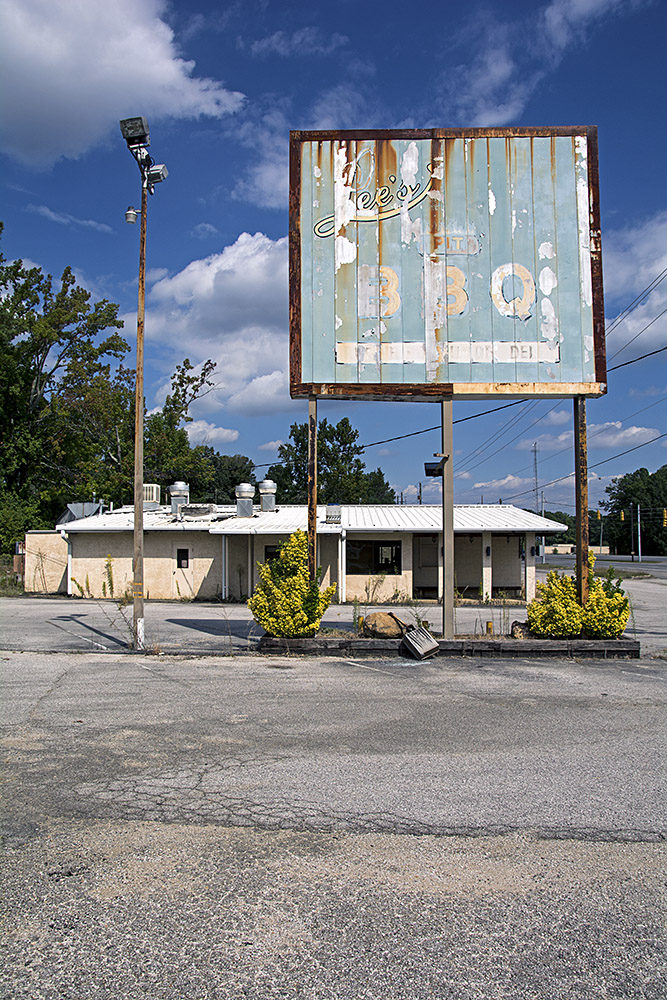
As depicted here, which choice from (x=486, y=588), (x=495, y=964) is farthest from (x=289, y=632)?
(x=486, y=588)

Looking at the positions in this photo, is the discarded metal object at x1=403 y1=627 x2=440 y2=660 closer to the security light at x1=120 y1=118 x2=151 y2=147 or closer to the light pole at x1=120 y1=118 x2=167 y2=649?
the light pole at x1=120 y1=118 x2=167 y2=649

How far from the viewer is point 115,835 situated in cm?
449

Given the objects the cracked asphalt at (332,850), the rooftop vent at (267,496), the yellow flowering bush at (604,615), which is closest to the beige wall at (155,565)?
the rooftop vent at (267,496)

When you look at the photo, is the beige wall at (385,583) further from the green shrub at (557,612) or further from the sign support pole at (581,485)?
the sign support pole at (581,485)

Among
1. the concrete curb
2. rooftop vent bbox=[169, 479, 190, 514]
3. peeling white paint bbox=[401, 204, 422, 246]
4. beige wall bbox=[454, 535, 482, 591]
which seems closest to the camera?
the concrete curb

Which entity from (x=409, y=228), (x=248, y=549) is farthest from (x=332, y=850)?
(x=248, y=549)

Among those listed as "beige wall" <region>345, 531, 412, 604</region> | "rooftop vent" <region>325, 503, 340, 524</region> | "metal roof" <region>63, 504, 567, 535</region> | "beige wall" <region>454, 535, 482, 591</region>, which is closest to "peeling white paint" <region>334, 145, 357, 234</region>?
"metal roof" <region>63, 504, 567, 535</region>

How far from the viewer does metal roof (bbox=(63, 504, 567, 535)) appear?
81.6ft

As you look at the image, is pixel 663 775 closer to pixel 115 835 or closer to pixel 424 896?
pixel 424 896

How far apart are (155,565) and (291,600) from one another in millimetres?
14905

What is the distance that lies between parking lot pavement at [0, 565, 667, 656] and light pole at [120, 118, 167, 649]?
0.90 m

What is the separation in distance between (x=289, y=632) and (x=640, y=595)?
2293 cm

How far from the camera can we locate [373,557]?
85.9 ft

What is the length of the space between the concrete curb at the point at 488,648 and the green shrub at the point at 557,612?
0.80 ft
